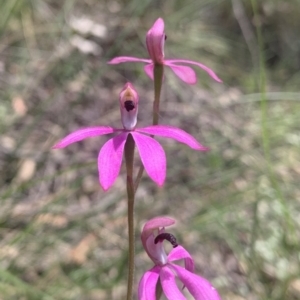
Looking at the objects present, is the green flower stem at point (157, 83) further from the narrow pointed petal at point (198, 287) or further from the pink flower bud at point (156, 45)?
the narrow pointed petal at point (198, 287)

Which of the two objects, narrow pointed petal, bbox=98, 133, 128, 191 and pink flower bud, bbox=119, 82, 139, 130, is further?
pink flower bud, bbox=119, 82, 139, 130

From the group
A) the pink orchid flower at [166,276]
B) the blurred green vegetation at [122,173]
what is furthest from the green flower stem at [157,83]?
the blurred green vegetation at [122,173]

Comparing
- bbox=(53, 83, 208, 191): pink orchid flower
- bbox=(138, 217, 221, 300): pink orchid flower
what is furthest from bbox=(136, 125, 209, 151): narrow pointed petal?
bbox=(138, 217, 221, 300): pink orchid flower

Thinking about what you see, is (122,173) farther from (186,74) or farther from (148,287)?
(148,287)

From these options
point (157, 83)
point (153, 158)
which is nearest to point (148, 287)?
point (153, 158)

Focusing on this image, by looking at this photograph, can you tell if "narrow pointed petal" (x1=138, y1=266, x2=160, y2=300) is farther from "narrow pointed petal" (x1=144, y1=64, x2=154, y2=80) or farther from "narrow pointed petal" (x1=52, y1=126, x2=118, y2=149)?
"narrow pointed petal" (x1=144, y1=64, x2=154, y2=80)

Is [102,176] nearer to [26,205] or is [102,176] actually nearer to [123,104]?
[123,104]

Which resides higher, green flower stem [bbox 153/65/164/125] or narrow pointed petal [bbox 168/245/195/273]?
green flower stem [bbox 153/65/164/125]
